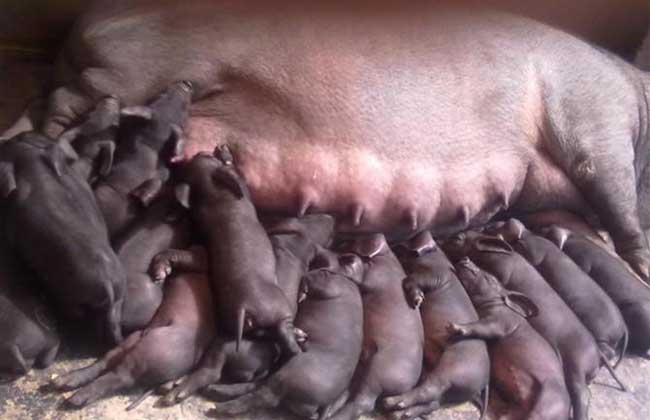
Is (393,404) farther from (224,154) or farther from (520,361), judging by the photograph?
(224,154)

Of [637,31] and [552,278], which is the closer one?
[552,278]

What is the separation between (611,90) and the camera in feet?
10.0

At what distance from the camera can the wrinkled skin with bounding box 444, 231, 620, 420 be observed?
2357mm

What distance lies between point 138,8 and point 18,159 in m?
0.75

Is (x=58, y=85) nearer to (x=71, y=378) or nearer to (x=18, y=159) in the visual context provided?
(x=18, y=159)

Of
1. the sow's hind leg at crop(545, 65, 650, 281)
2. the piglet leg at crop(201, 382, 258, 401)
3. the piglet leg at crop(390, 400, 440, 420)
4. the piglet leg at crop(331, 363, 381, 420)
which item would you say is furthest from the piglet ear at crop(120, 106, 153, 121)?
the sow's hind leg at crop(545, 65, 650, 281)

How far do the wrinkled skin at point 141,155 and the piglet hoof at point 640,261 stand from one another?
153 cm

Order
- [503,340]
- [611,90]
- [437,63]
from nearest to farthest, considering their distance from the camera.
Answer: [503,340] < [437,63] < [611,90]

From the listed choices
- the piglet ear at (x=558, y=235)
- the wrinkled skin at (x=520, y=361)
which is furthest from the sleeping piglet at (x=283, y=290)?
the piglet ear at (x=558, y=235)

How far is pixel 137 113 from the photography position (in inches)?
96.0

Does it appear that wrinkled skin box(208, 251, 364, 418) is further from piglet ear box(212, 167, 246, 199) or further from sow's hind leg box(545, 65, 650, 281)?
sow's hind leg box(545, 65, 650, 281)

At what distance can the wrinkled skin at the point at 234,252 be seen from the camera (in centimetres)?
207

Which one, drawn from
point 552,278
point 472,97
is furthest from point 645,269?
point 472,97

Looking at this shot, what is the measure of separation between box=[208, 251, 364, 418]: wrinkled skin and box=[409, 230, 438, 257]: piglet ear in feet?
1.17
